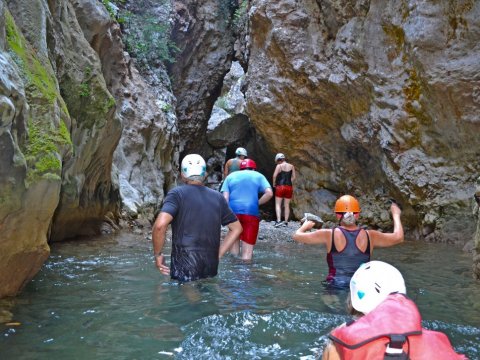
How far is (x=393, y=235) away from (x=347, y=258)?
0.47 meters

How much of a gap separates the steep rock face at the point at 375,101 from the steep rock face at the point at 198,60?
514cm

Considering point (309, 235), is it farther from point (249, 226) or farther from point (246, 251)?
point (246, 251)

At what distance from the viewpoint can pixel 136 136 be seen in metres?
14.2

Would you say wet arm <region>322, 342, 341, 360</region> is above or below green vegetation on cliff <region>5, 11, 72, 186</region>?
below

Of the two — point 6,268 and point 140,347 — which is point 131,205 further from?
point 140,347

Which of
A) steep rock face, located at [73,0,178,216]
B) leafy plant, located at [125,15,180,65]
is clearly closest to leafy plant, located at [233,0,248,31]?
leafy plant, located at [125,15,180,65]

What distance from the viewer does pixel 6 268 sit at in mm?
4180

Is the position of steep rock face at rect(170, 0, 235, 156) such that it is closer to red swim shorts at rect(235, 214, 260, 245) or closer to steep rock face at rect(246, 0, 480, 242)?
steep rock face at rect(246, 0, 480, 242)

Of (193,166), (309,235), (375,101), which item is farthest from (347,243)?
(375,101)

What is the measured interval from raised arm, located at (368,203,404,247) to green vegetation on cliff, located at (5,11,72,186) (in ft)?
9.81

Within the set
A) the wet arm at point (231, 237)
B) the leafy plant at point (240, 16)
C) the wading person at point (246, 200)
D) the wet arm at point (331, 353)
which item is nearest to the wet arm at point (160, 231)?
the wet arm at point (231, 237)

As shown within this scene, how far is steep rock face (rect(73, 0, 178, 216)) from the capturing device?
12906 millimetres

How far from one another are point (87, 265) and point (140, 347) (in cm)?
369

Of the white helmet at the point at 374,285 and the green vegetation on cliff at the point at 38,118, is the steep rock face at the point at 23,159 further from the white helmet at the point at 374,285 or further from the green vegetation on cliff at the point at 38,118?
the white helmet at the point at 374,285
